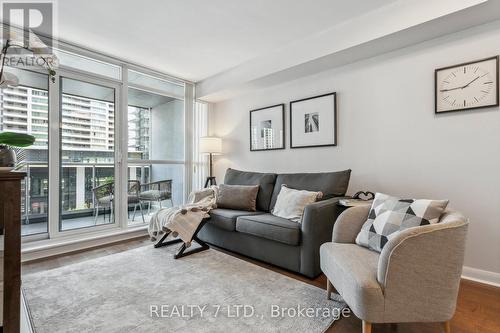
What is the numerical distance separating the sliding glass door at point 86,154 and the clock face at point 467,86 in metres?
3.81

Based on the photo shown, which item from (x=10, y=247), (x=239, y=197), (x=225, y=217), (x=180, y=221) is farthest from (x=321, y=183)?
(x=10, y=247)

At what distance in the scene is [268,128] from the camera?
3.71m

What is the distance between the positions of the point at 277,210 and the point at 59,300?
1.99 metres

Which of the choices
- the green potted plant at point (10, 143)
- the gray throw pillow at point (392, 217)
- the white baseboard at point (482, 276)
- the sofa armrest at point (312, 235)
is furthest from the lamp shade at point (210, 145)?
the white baseboard at point (482, 276)

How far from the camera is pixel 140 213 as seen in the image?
384 cm

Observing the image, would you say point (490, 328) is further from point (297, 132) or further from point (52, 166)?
point (52, 166)

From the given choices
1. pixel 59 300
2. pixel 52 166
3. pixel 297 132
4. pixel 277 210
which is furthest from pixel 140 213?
pixel 297 132

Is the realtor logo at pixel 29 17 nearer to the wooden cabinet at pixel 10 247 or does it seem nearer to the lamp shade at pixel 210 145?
the wooden cabinet at pixel 10 247

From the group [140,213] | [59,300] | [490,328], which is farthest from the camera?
[140,213]

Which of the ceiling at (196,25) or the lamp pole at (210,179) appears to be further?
the lamp pole at (210,179)

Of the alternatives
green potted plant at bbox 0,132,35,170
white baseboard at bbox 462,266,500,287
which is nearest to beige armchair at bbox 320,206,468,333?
white baseboard at bbox 462,266,500,287

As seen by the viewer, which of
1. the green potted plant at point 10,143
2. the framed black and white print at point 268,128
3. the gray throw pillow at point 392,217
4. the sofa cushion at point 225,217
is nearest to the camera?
the green potted plant at point 10,143

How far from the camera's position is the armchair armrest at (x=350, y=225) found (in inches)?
73.0

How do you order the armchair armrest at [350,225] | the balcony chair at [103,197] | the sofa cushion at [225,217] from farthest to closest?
the balcony chair at [103,197], the sofa cushion at [225,217], the armchair armrest at [350,225]
